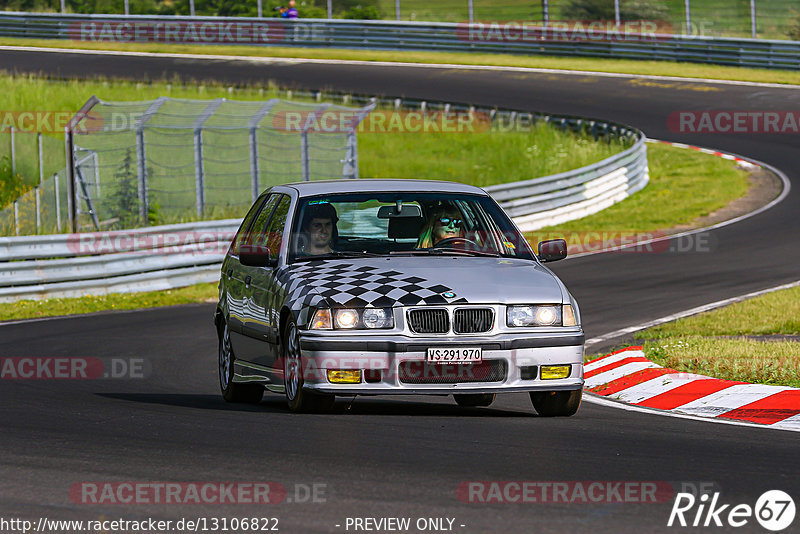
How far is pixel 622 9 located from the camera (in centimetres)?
4819

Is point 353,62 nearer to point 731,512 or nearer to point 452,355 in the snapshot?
point 452,355

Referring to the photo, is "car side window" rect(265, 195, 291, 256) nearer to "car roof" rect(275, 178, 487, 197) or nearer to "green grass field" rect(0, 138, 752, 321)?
"car roof" rect(275, 178, 487, 197)

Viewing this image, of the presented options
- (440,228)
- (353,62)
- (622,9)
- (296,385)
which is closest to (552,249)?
(440,228)

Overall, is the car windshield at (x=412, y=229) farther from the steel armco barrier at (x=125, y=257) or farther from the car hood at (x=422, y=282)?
the steel armco barrier at (x=125, y=257)

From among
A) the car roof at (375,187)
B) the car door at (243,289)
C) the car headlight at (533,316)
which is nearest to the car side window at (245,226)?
the car door at (243,289)

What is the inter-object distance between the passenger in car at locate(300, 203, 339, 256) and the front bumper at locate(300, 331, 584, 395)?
111cm

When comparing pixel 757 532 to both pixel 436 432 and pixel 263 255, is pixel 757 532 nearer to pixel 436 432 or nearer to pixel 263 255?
pixel 436 432

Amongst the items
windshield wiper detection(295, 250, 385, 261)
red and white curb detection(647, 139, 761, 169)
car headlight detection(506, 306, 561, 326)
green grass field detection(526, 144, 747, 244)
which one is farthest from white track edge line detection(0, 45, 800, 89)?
car headlight detection(506, 306, 561, 326)

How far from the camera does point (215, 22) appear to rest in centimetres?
5122

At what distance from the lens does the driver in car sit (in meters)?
9.15

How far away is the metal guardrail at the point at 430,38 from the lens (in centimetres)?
4325

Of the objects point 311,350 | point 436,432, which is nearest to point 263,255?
point 311,350

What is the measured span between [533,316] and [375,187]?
182 cm

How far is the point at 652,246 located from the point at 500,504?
57.6 feet
